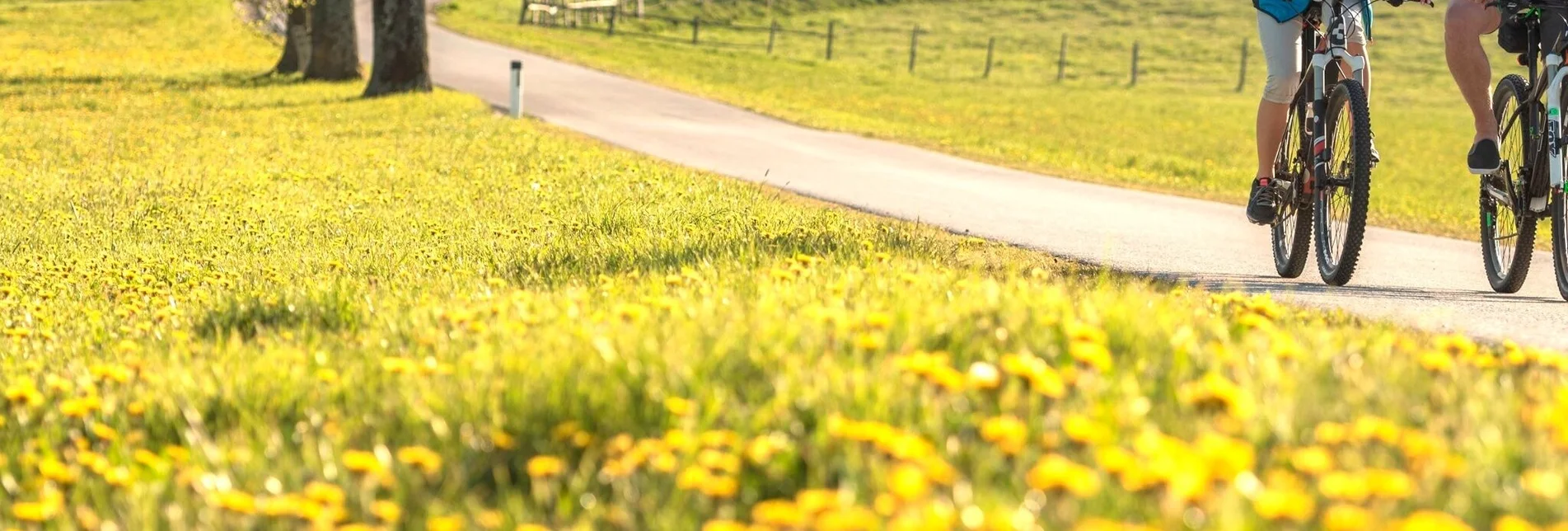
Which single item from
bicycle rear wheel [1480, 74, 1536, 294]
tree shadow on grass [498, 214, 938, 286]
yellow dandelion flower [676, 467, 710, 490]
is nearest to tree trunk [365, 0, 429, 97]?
tree shadow on grass [498, 214, 938, 286]

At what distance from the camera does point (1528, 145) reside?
6.55 metres

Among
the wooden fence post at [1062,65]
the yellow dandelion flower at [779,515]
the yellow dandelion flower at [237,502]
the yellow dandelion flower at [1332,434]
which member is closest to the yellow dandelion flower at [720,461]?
the yellow dandelion flower at [779,515]

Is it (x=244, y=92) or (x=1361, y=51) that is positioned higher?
(x=1361, y=51)

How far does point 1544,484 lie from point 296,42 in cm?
2759

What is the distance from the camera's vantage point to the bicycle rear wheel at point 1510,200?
258 inches

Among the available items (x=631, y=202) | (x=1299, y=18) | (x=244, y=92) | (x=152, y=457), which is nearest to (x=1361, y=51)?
(x=1299, y=18)

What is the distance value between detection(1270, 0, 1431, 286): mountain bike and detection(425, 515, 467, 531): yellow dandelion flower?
187 inches

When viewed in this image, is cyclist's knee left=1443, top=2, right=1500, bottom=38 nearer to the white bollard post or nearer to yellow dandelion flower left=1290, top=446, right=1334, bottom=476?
yellow dandelion flower left=1290, top=446, right=1334, bottom=476

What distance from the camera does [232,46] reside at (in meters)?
36.8

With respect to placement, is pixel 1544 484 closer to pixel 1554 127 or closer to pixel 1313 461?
pixel 1313 461

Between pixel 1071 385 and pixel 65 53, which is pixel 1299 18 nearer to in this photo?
pixel 1071 385

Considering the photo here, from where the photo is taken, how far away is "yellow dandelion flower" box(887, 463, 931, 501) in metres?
2.50

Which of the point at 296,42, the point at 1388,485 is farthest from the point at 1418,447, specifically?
the point at 296,42

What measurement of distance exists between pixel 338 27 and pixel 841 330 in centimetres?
2394
